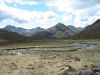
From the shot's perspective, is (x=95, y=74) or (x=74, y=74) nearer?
(x=95, y=74)

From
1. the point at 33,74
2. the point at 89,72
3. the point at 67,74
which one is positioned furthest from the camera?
the point at 33,74

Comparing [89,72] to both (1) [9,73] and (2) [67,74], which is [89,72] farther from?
(1) [9,73]

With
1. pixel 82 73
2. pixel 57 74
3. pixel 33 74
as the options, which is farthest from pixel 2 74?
pixel 82 73

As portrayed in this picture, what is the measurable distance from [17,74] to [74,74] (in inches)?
246

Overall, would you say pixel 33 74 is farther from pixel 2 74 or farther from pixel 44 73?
pixel 2 74

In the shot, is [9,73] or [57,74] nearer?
[57,74]

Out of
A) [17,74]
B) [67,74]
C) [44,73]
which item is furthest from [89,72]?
[17,74]

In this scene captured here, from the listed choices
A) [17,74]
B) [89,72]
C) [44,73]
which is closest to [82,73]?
[89,72]

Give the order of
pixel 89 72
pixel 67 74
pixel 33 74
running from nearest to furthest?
pixel 89 72 → pixel 67 74 → pixel 33 74

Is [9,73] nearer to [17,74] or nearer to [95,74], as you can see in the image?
[17,74]

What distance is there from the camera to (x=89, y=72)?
24.3m

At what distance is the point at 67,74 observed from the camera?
90.2 ft

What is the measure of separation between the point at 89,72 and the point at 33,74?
295 inches

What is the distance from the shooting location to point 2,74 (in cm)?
2986
